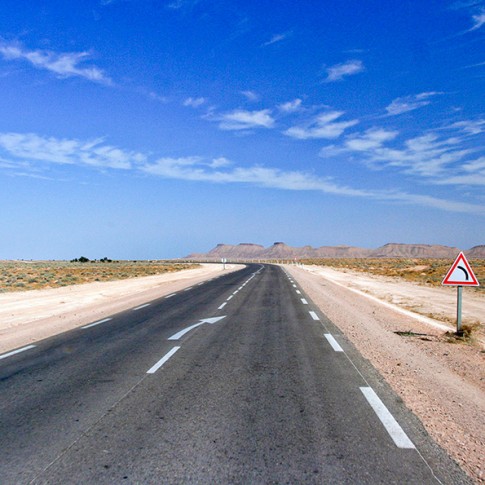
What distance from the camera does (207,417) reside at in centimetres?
506

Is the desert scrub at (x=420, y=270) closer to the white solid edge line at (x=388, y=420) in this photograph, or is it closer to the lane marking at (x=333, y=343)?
the lane marking at (x=333, y=343)

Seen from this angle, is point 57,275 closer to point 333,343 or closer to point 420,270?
point 420,270

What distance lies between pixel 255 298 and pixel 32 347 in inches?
448

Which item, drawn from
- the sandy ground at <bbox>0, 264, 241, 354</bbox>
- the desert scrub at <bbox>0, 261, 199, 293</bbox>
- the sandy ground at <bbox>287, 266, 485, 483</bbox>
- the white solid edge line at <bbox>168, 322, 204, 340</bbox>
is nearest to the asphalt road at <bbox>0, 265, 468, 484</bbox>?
the sandy ground at <bbox>287, 266, 485, 483</bbox>

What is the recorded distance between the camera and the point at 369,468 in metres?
3.86

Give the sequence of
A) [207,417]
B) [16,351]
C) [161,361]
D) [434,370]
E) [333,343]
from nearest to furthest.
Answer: [207,417] → [434,370] → [161,361] → [16,351] → [333,343]

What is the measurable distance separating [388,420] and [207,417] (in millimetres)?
2038

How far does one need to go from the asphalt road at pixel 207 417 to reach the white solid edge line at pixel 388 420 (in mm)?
19

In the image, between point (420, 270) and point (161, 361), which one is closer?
point (161, 361)

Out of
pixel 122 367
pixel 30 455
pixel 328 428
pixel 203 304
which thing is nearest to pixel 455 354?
pixel 328 428

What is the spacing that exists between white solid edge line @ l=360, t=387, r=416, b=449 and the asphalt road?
0.02 meters

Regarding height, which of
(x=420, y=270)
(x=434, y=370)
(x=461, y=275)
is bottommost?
(x=434, y=370)

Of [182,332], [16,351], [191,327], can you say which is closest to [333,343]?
[182,332]

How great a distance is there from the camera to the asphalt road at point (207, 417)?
12.6ft
